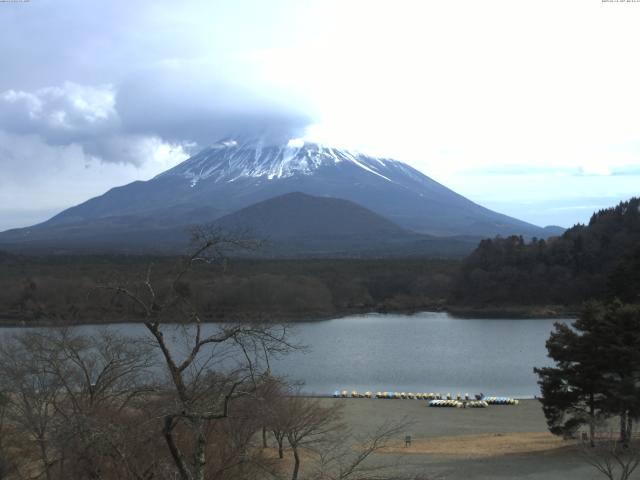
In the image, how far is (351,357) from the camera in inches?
1299

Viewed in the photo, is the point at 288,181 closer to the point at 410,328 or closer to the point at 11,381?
the point at 410,328

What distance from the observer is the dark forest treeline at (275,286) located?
1986 inches

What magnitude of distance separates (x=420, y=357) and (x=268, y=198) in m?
120

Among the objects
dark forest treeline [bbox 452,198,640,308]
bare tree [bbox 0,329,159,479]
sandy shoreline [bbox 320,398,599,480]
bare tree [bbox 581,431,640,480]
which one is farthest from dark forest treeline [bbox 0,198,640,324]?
bare tree [bbox 0,329,159,479]

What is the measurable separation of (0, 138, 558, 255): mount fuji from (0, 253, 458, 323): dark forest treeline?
48.4 m

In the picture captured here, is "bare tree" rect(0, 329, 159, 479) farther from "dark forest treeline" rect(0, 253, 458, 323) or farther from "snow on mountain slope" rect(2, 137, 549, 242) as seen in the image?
"snow on mountain slope" rect(2, 137, 549, 242)

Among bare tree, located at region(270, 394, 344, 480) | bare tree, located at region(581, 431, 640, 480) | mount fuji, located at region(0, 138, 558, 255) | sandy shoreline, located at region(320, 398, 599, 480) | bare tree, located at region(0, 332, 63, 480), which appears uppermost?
mount fuji, located at region(0, 138, 558, 255)

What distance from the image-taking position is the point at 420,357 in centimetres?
3294

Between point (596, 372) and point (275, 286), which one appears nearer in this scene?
point (596, 372)

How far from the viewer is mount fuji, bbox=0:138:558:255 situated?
5310 inches

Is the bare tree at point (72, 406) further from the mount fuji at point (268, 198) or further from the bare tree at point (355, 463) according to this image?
the mount fuji at point (268, 198)

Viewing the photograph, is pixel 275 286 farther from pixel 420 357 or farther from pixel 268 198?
pixel 268 198

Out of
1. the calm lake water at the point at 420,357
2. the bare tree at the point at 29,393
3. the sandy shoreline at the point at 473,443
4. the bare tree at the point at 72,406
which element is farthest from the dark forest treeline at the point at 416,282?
the bare tree at the point at 72,406

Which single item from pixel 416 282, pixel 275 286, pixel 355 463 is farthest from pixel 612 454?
pixel 416 282
